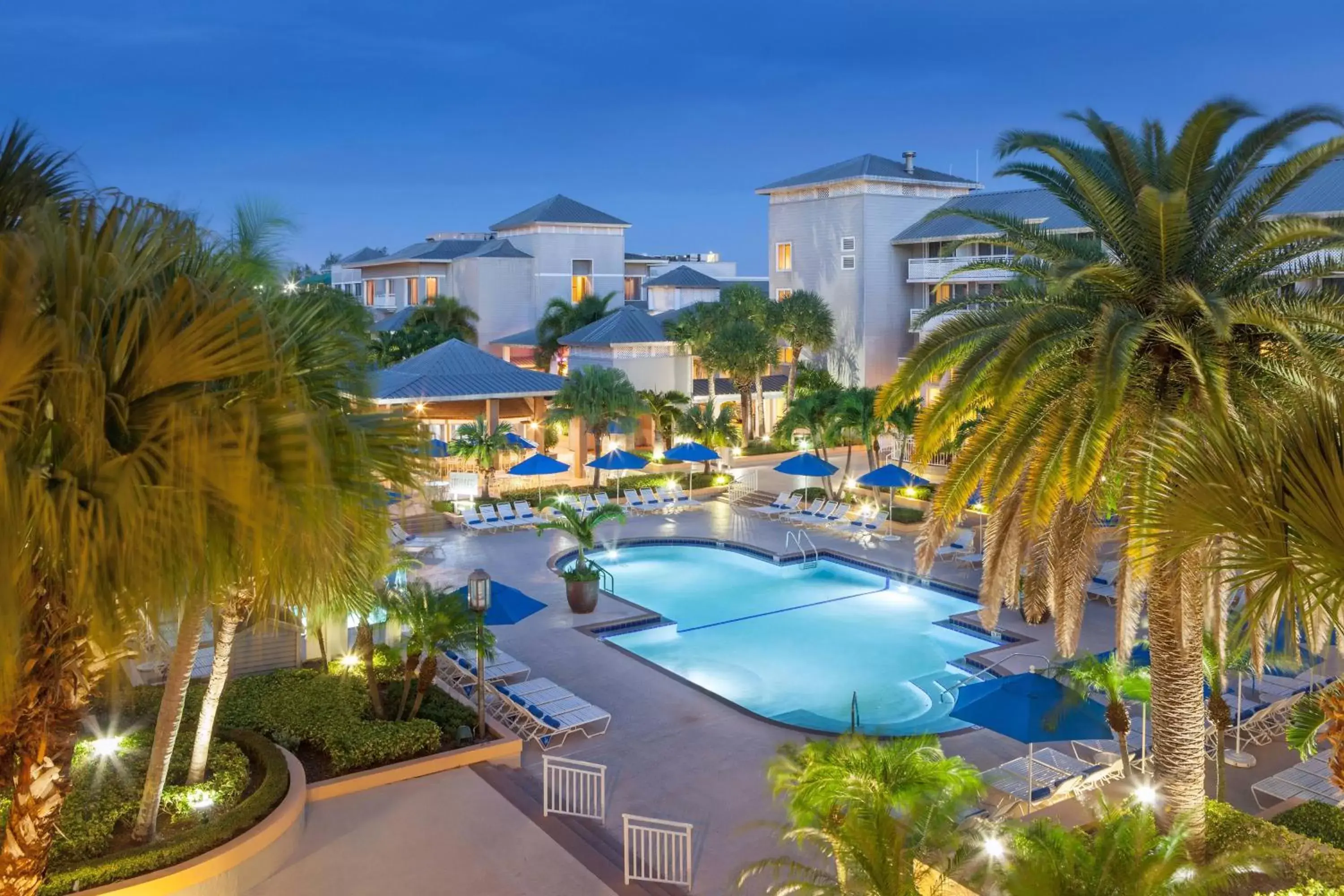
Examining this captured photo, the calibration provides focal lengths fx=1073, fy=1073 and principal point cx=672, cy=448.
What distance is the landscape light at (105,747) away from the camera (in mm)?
9750

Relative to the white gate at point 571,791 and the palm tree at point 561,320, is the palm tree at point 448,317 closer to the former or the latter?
the palm tree at point 561,320

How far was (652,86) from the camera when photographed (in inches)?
4675

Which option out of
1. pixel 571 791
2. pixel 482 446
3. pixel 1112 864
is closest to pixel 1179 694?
pixel 1112 864

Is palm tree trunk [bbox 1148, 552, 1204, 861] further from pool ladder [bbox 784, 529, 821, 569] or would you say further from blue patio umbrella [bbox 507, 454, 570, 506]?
blue patio umbrella [bbox 507, 454, 570, 506]

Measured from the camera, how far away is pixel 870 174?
40.9 meters

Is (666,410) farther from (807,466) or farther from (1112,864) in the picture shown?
(1112,864)

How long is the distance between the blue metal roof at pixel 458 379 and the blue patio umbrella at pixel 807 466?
8749mm

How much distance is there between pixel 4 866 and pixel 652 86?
120 metres

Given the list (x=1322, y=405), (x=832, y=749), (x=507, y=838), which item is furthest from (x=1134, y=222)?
(x=507, y=838)

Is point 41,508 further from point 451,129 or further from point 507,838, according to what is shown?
point 451,129

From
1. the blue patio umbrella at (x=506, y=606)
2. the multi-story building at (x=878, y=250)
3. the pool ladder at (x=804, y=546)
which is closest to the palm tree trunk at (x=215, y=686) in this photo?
the blue patio umbrella at (x=506, y=606)

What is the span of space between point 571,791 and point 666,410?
22.1 metres

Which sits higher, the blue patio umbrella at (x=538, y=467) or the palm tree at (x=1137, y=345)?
the palm tree at (x=1137, y=345)

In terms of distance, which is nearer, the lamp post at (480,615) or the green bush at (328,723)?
the green bush at (328,723)
